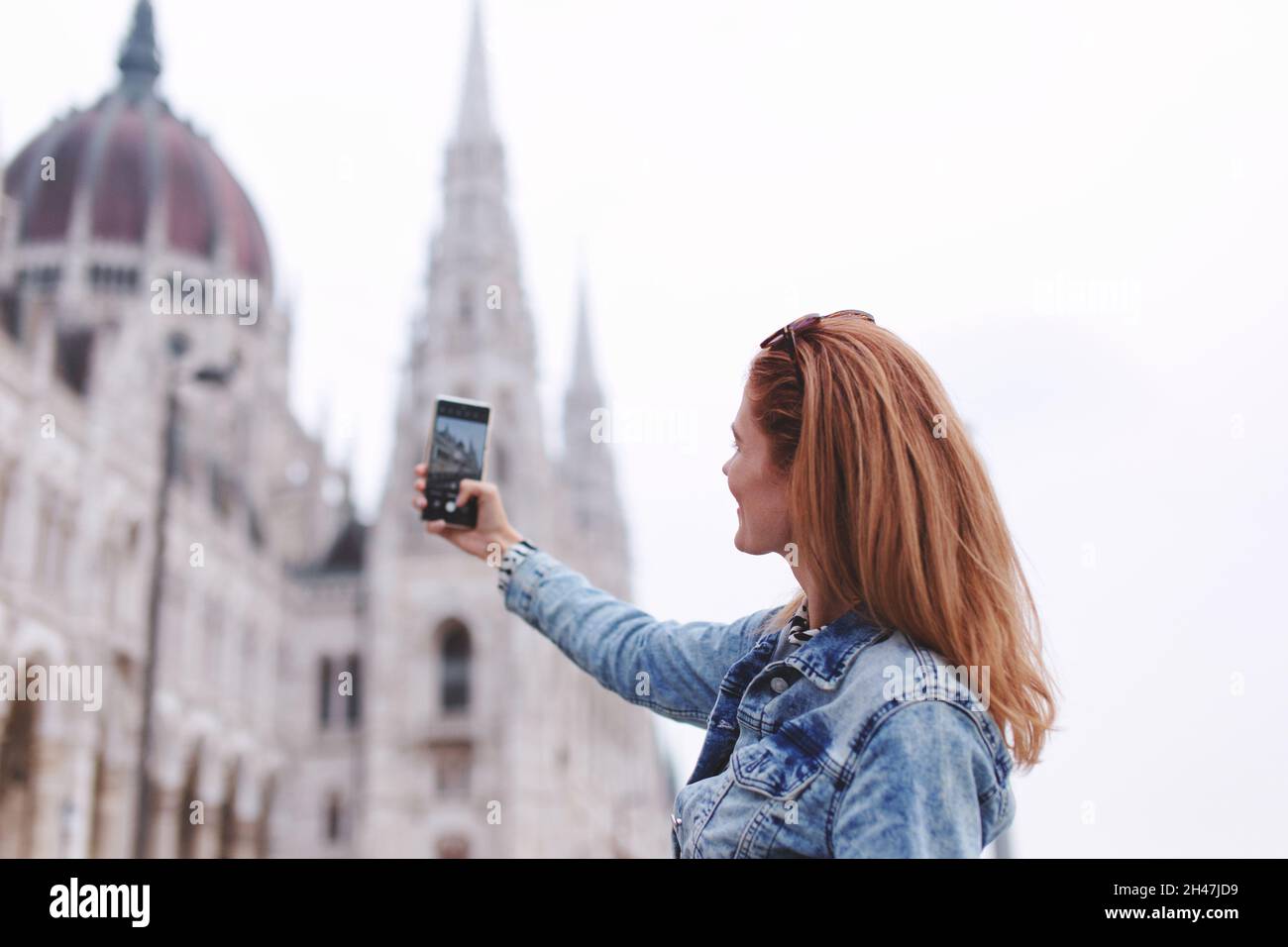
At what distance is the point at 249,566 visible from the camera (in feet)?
145

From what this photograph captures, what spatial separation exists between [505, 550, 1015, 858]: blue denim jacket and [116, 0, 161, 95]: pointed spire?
6140 cm

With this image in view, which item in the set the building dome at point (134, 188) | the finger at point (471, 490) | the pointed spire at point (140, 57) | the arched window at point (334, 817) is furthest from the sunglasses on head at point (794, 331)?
the pointed spire at point (140, 57)

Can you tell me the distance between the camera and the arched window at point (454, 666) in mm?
46156

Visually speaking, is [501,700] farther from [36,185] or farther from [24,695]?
[36,185]

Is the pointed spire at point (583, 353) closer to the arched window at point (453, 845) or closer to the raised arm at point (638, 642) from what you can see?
the arched window at point (453, 845)

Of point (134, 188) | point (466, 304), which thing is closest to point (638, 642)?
point (466, 304)

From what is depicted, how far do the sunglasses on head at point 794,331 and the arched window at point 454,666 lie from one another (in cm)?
4422

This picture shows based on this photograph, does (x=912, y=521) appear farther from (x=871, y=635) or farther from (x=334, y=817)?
(x=334, y=817)

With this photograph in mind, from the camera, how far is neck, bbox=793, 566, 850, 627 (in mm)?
2328

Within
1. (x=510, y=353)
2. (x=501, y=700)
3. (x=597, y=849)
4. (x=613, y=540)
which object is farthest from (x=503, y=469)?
(x=613, y=540)

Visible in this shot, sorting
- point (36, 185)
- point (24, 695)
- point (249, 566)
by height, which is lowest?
point (24, 695)

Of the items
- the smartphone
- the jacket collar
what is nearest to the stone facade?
the smartphone

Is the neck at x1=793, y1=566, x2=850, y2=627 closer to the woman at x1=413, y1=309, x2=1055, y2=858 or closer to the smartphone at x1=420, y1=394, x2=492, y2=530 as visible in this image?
the woman at x1=413, y1=309, x2=1055, y2=858
